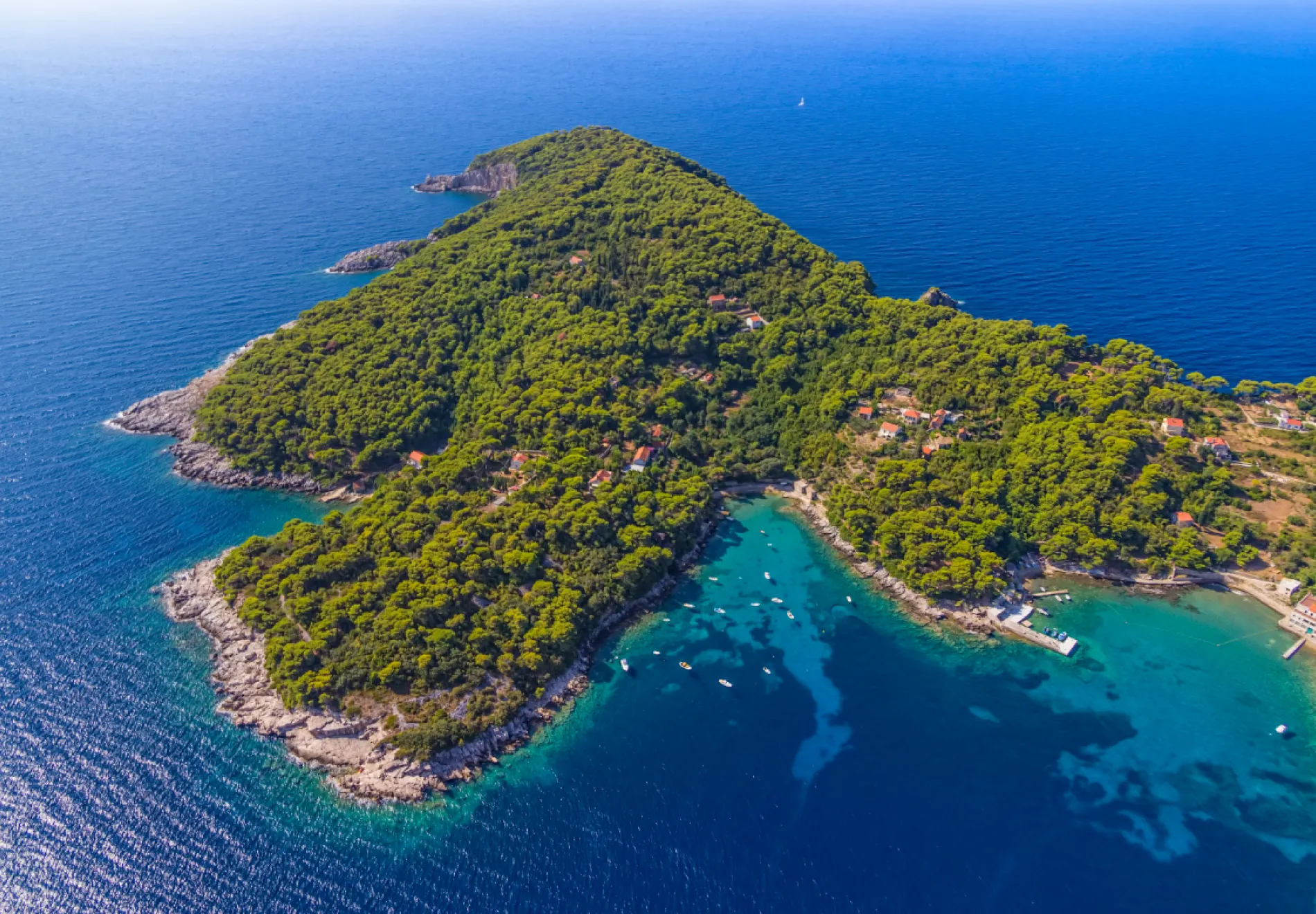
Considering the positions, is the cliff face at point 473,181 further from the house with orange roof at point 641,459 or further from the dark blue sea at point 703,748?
the house with orange roof at point 641,459

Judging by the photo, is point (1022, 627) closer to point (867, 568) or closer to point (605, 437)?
point (867, 568)

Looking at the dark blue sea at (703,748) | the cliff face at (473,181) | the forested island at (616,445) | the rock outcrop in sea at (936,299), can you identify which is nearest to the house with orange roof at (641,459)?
the forested island at (616,445)

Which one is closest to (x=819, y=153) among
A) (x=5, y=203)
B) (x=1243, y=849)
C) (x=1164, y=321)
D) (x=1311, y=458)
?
(x=1164, y=321)

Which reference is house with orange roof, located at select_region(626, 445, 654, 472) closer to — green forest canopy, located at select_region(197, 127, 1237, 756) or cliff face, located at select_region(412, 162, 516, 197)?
green forest canopy, located at select_region(197, 127, 1237, 756)

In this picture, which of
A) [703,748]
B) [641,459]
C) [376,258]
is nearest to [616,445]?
[641,459]

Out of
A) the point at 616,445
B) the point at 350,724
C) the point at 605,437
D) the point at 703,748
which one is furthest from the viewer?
the point at 616,445

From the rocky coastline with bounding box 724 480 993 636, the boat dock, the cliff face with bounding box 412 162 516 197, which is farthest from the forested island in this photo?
the cliff face with bounding box 412 162 516 197

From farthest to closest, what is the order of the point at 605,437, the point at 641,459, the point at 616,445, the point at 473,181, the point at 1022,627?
the point at 473,181 < the point at 616,445 < the point at 605,437 < the point at 641,459 < the point at 1022,627
